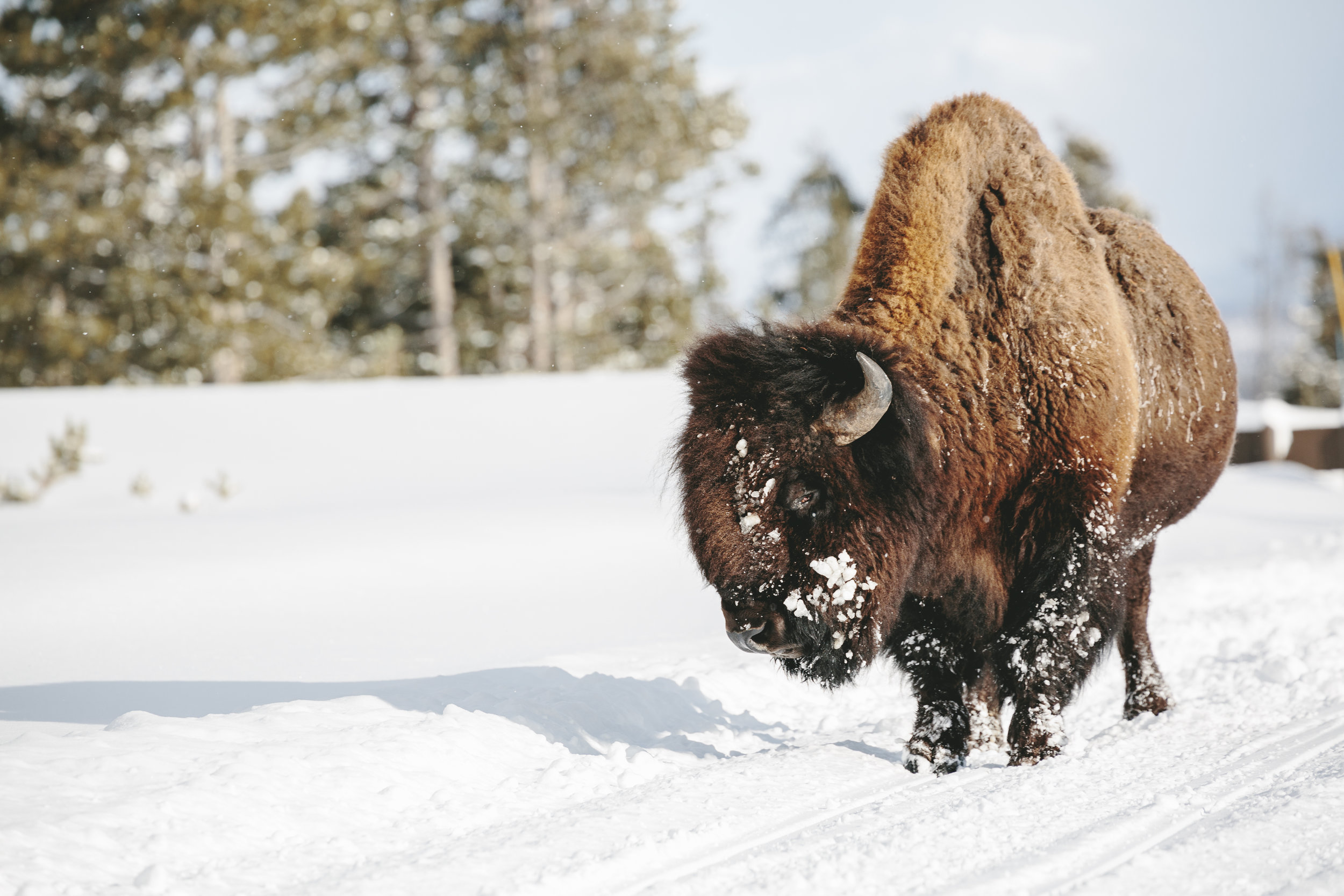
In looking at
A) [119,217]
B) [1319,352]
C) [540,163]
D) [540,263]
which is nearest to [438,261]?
[540,263]

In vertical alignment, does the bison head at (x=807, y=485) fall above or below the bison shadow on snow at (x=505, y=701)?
above

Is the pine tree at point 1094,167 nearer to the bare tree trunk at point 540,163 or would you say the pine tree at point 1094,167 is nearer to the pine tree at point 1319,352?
the pine tree at point 1319,352

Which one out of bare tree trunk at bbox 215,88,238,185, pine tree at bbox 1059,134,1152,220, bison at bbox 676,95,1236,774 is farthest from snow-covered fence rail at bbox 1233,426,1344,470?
bare tree trunk at bbox 215,88,238,185

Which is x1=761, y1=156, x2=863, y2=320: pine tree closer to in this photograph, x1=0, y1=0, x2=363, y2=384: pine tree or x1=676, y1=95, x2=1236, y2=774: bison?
x1=0, y1=0, x2=363, y2=384: pine tree

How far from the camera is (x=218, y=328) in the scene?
18281 millimetres

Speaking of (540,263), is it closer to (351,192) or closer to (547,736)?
(351,192)

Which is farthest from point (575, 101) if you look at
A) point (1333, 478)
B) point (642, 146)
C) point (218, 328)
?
point (1333, 478)

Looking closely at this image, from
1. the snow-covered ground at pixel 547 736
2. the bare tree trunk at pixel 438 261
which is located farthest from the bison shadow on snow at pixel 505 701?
the bare tree trunk at pixel 438 261

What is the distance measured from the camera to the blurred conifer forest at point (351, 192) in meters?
17.8

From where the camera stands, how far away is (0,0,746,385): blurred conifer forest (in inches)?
701

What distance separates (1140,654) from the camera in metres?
5.01

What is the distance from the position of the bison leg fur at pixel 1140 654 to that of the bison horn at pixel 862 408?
1.78 meters

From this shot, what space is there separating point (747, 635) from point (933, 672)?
118cm

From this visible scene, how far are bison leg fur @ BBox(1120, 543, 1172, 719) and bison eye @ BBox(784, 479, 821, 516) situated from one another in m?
1.82
